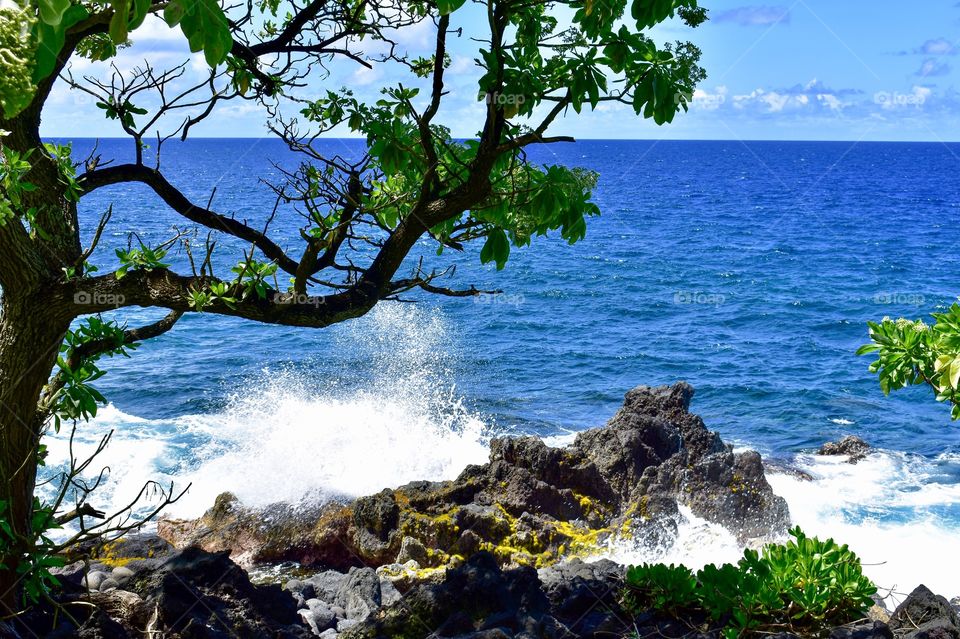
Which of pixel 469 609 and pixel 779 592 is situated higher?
pixel 779 592

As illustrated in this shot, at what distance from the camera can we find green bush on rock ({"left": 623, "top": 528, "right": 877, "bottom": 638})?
16.6ft

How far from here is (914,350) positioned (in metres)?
4.73

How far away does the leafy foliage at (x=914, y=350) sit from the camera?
176 inches

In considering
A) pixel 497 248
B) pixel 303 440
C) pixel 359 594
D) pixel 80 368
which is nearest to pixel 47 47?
pixel 497 248

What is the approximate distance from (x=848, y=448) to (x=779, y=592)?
16032 millimetres

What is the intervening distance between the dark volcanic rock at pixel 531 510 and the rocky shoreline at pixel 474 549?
2cm

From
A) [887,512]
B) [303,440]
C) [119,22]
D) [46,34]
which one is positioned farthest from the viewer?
[303,440]

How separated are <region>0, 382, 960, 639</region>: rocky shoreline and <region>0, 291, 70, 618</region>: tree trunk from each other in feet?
2.10

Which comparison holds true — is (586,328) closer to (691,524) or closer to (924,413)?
(924,413)

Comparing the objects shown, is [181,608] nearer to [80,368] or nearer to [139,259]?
[80,368]

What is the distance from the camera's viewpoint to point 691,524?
44.6ft

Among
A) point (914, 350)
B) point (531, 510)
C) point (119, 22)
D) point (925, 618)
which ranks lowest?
point (531, 510)

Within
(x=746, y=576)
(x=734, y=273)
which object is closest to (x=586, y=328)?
(x=734, y=273)

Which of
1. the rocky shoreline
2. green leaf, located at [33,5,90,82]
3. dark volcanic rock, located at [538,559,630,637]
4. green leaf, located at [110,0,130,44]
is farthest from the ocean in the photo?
green leaf, located at [33,5,90,82]
